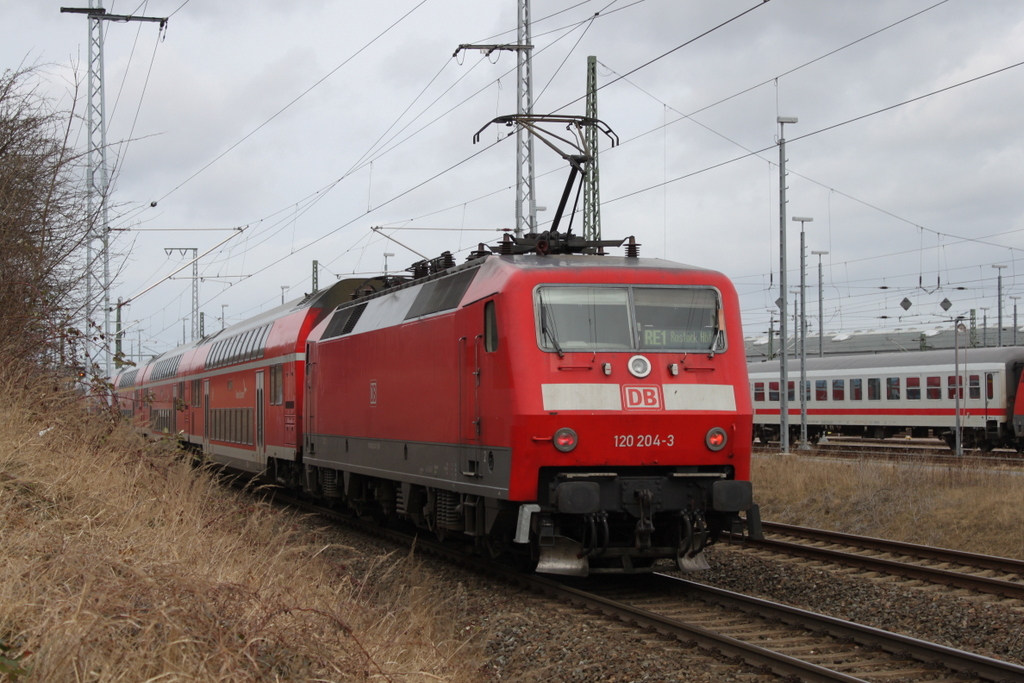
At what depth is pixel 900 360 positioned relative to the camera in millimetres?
32469

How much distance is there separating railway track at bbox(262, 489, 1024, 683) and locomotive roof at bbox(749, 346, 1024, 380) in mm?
21919

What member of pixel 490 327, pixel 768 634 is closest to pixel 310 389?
pixel 490 327

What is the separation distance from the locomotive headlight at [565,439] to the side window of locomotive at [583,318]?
740 mm

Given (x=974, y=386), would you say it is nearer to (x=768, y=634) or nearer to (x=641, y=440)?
(x=641, y=440)

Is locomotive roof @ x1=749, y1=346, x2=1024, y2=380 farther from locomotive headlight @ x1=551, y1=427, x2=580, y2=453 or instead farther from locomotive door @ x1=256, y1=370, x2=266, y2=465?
locomotive headlight @ x1=551, y1=427, x2=580, y2=453

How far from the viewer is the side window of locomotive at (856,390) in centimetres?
3334

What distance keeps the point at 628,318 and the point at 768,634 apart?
3097mm

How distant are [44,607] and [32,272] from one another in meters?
8.19

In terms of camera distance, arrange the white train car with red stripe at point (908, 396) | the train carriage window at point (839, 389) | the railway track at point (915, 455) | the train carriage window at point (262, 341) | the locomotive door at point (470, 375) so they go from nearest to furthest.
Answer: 1. the locomotive door at point (470, 375)
2. the train carriage window at point (262, 341)
3. the railway track at point (915, 455)
4. the white train car with red stripe at point (908, 396)
5. the train carriage window at point (839, 389)

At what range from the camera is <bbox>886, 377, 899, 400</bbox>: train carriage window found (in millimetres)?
32000

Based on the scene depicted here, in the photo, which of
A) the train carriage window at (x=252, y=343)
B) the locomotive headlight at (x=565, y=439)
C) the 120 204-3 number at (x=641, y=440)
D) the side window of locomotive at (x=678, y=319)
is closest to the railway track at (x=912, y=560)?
the 120 204-3 number at (x=641, y=440)

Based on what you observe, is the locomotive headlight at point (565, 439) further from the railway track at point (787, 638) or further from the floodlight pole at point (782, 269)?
the floodlight pole at point (782, 269)

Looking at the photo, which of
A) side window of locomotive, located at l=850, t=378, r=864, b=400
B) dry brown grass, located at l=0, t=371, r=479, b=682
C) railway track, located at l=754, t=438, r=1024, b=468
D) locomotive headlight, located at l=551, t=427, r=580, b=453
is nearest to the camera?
dry brown grass, located at l=0, t=371, r=479, b=682

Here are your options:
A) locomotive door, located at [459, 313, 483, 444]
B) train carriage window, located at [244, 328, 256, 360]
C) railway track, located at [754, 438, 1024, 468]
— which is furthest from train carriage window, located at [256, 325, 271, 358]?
railway track, located at [754, 438, 1024, 468]
